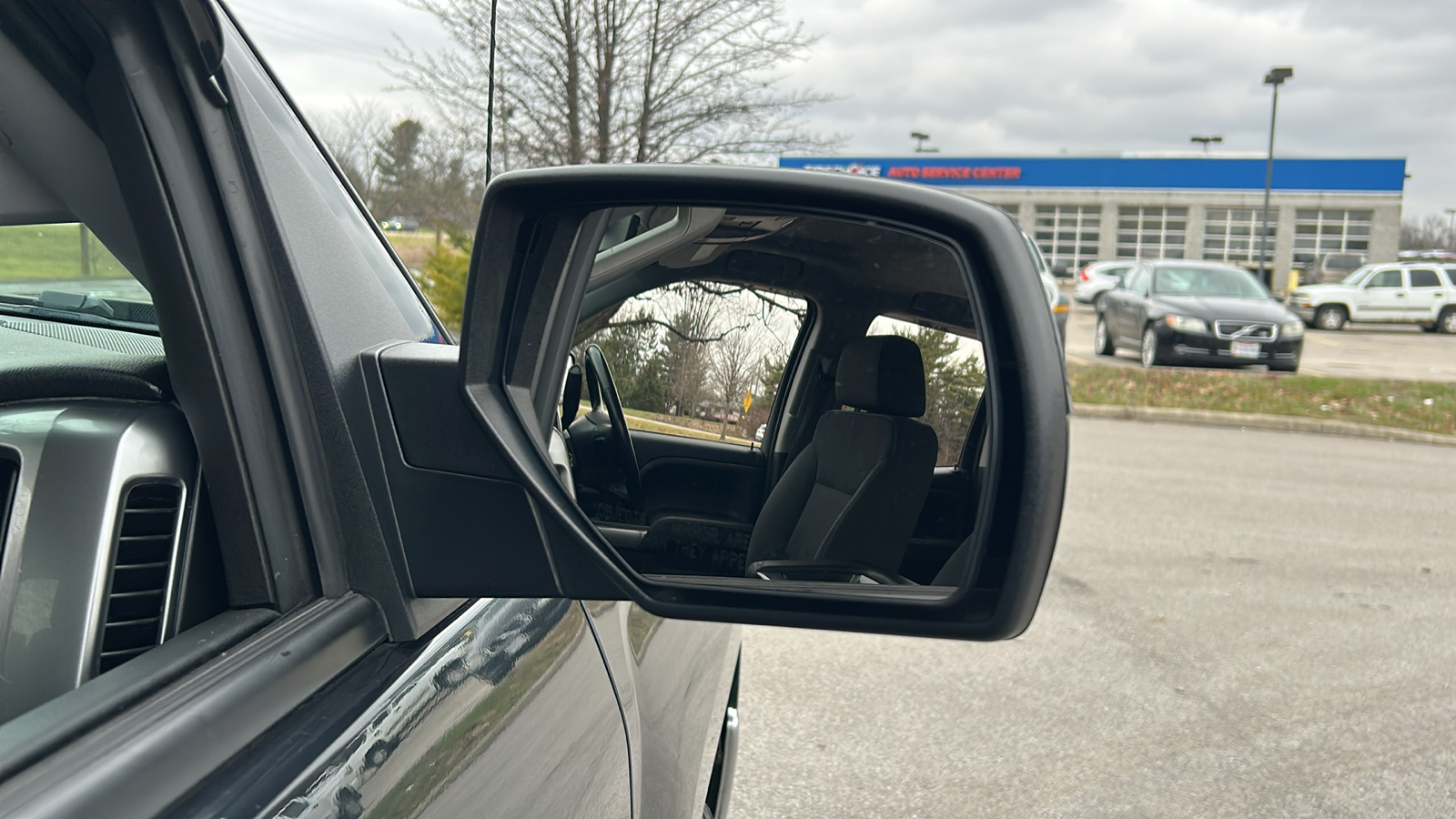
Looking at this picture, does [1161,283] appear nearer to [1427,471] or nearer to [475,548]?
[1427,471]

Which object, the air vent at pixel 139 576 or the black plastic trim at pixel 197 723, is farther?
the air vent at pixel 139 576

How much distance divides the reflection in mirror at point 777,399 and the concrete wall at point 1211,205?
50.5 metres

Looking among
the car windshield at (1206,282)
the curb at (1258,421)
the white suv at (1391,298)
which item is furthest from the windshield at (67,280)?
the white suv at (1391,298)

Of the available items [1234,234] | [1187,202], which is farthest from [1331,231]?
[1187,202]

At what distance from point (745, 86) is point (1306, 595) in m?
6.52

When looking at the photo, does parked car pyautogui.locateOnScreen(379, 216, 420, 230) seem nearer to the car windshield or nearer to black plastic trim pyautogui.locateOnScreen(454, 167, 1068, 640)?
black plastic trim pyautogui.locateOnScreen(454, 167, 1068, 640)

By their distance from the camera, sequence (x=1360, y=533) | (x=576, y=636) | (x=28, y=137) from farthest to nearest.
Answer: (x=1360, y=533), (x=576, y=636), (x=28, y=137)

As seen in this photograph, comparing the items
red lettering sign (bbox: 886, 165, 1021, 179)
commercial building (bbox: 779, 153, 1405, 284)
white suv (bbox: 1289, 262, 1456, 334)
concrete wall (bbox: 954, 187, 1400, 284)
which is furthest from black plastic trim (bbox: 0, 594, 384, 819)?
red lettering sign (bbox: 886, 165, 1021, 179)

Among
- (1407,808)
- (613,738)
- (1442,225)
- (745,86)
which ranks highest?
(1442,225)

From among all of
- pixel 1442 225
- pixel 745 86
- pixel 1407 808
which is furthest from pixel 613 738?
pixel 1442 225

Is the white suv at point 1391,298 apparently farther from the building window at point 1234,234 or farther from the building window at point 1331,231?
the building window at point 1331,231

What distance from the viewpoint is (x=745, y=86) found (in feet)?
34.0

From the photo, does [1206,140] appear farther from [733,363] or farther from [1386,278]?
[733,363]

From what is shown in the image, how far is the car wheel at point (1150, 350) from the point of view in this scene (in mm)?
17156
